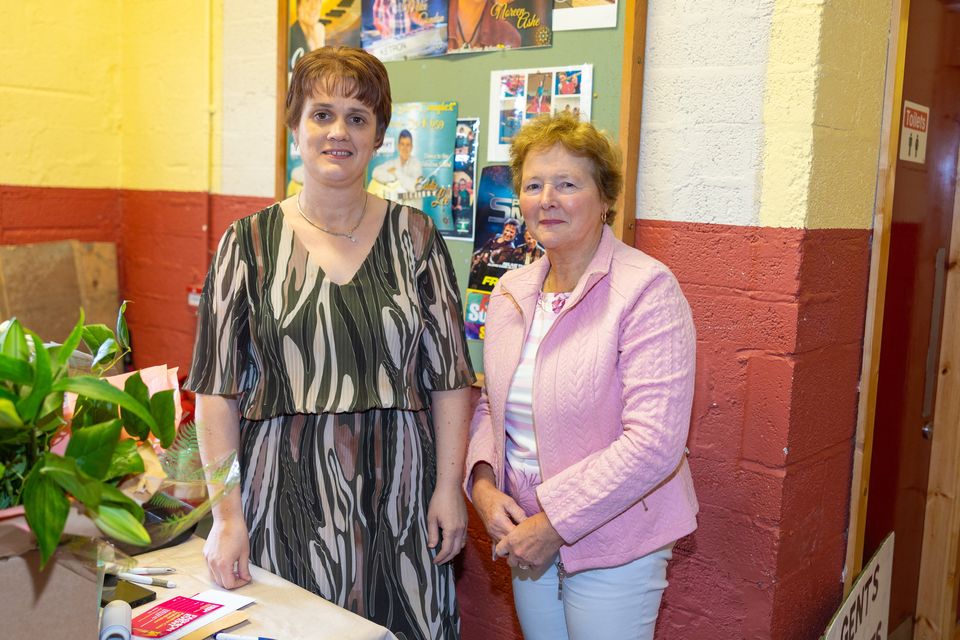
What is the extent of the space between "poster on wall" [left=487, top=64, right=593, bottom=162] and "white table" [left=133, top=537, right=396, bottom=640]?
48.8 inches

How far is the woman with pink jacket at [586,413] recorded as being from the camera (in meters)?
1.66

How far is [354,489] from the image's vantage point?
1.75m

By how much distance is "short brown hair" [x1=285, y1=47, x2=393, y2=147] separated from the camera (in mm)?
1720

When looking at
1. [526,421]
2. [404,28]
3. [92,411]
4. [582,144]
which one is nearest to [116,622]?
[92,411]

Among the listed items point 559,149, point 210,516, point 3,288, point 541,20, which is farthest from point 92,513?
point 3,288

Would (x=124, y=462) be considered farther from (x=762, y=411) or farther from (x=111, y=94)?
(x=111, y=94)

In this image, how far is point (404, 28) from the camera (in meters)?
2.56

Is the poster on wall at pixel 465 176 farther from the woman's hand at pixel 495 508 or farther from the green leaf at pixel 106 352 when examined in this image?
the green leaf at pixel 106 352

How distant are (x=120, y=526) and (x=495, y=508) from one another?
953 millimetres

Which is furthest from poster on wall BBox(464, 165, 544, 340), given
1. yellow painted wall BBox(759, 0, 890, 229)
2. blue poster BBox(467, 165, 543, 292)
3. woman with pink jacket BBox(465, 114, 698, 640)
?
yellow painted wall BBox(759, 0, 890, 229)

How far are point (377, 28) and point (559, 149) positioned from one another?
43.5 inches

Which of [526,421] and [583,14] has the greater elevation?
[583,14]

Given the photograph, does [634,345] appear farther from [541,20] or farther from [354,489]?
[541,20]

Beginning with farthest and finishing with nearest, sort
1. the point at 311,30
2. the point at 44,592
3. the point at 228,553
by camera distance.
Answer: the point at 311,30 < the point at 228,553 < the point at 44,592
